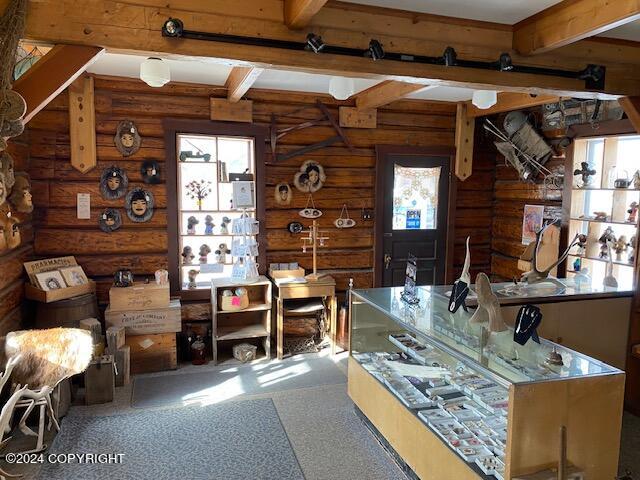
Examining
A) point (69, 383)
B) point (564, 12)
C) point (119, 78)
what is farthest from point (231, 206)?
point (564, 12)

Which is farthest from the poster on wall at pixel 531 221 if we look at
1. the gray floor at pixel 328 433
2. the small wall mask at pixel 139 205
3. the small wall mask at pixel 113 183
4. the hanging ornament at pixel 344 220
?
the small wall mask at pixel 113 183

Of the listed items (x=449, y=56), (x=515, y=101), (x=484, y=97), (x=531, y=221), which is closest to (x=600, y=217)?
(x=531, y=221)

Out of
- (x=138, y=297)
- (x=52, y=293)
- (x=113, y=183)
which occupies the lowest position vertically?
(x=138, y=297)

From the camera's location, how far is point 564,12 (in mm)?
2871

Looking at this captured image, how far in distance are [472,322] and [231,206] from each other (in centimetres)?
324

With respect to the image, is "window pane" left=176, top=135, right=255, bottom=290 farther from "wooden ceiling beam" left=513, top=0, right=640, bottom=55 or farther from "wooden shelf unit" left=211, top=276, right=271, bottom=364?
"wooden ceiling beam" left=513, top=0, right=640, bottom=55

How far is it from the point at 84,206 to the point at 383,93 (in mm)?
3189

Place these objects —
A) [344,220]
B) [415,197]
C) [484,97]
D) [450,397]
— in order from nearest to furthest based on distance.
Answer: [450,397] → [484,97] → [344,220] → [415,197]

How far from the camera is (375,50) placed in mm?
2945

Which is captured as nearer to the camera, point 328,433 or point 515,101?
point 328,433

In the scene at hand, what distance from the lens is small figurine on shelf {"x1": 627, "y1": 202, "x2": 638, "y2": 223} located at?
4.28 meters

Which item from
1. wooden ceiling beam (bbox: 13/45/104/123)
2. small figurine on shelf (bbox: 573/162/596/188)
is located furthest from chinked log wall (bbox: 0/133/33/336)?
small figurine on shelf (bbox: 573/162/596/188)

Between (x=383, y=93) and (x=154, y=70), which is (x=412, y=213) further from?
(x=154, y=70)

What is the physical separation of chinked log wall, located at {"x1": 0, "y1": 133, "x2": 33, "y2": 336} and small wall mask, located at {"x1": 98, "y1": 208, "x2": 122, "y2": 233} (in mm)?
627
